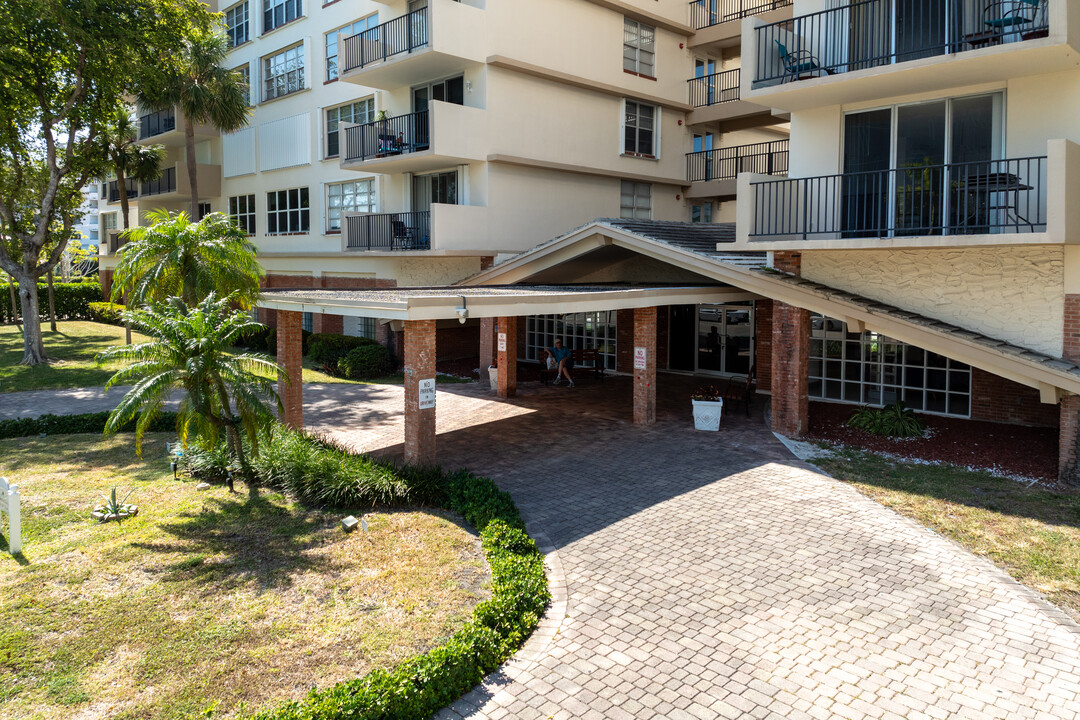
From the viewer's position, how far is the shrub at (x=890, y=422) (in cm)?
1485

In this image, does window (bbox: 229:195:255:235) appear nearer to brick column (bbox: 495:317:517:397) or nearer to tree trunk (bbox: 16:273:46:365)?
tree trunk (bbox: 16:273:46:365)

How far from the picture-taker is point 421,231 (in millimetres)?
23984

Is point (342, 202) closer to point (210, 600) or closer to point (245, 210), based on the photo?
point (245, 210)

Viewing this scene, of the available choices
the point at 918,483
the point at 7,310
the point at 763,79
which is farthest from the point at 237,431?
the point at 7,310

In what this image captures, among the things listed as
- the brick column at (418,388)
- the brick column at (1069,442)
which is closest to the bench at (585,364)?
the brick column at (418,388)

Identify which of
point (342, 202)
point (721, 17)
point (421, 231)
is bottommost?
point (421, 231)

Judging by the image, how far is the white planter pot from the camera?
15570 millimetres

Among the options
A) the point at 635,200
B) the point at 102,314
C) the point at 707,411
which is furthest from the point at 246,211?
the point at 707,411

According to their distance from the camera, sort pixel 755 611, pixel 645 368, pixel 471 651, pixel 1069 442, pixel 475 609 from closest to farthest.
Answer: pixel 471 651
pixel 475 609
pixel 755 611
pixel 1069 442
pixel 645 368

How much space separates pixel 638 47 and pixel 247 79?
54.0 feet

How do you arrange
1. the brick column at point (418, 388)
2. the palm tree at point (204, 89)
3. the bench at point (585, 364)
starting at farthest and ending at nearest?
the palm tree at point (204, 89) < the bench at point (585, 364) < the brick column at point (418, 388)

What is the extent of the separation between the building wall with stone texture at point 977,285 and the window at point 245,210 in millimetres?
25143

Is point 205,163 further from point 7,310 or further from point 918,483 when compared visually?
point 918,483

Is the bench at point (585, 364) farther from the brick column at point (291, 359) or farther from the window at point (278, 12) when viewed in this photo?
the window at point (278, 12)
